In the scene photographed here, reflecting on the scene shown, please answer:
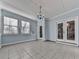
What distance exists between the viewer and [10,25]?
6961mm

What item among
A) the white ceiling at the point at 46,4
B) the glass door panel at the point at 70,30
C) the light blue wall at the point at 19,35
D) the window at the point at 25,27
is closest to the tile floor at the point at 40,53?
the light blue wall at the point at 19,35

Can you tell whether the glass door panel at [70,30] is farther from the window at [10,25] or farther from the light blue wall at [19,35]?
the window at [10,25]

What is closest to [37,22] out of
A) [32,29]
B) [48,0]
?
[32,29]

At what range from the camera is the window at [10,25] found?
6.45 meters

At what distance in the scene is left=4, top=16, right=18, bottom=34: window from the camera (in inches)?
254

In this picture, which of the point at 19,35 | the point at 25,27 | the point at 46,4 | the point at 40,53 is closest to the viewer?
the point at 40,53

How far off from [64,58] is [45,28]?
6.86 metres

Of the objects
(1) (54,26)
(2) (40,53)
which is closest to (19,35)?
(1) (54,26)

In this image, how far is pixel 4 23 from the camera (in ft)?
20.6

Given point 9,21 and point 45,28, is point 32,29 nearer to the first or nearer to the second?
point 45,28

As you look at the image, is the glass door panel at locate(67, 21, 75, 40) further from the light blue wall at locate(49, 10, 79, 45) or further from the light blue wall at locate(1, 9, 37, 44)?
the light blue wall at locate(1, 9, 37, 44)

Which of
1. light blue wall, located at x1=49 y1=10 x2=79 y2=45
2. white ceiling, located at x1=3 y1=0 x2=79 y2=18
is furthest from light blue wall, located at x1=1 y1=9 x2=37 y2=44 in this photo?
light blue wall, located at x1=49 y1=10 x2=79 y2=45

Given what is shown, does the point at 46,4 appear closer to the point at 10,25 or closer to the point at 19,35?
the point at 10,25

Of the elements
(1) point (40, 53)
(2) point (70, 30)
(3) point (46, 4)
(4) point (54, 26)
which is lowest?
(1) point (40, 53)
